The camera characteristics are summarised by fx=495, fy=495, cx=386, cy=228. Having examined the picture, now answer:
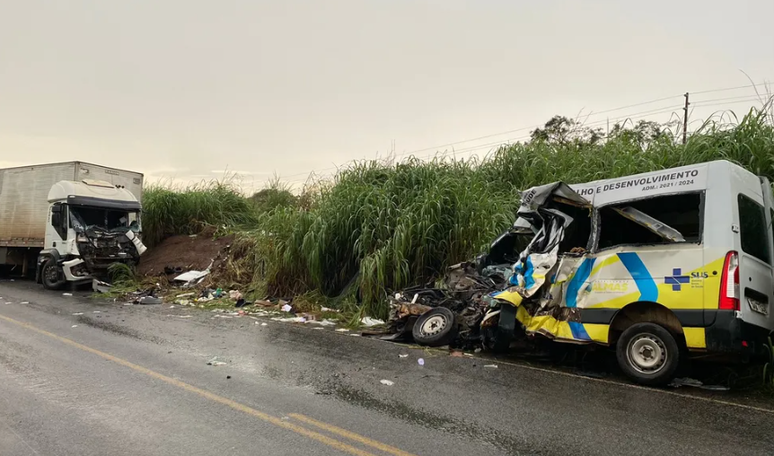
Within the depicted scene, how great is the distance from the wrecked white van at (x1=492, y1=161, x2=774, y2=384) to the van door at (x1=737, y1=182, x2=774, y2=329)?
1 cm

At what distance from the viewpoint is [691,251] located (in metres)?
5.08

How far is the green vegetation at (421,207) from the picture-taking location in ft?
30.3

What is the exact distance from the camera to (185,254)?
54.1ft

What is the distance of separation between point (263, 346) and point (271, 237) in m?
5.68

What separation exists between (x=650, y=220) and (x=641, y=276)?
0.69 meters

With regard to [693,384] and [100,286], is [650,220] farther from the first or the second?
[100,286]

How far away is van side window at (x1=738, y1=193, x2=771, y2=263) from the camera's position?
5.16m

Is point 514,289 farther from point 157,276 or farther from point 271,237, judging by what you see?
point 157,276

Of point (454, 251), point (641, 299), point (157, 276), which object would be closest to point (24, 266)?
point (157, 276)

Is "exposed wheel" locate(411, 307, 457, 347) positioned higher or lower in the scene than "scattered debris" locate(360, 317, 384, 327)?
higher

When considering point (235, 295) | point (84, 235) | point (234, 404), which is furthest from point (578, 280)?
point (84, 235)

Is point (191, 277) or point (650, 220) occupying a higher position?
point (650, 220)

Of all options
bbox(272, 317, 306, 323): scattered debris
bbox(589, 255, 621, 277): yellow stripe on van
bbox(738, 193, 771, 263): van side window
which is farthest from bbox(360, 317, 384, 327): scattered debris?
bbox(738, 193, 771, 263): van side window

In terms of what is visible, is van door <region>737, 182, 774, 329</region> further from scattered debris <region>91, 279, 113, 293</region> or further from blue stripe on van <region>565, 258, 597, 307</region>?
scattered debris <region>91, 279, 113, 293</region>
